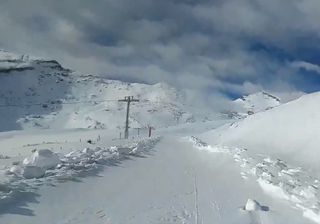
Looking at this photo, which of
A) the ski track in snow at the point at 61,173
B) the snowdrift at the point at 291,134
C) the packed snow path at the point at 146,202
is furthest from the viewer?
the snowdrift at the point at 291,134

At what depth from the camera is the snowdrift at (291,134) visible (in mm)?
31253

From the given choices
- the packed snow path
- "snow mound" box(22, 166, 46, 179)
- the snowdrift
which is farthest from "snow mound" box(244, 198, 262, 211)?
the snowdrift

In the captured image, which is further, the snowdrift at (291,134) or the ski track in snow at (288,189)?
the snowdrift at (291,134)

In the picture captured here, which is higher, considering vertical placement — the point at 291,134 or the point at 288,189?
the point at 291,134

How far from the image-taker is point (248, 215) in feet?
35.2

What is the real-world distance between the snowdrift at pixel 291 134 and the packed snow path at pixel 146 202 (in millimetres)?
12177

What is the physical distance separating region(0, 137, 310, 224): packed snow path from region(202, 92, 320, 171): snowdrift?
1218cm

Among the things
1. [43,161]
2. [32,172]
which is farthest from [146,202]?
[43,161]

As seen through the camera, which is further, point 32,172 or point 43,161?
point 43,161

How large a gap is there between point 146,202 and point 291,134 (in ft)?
101

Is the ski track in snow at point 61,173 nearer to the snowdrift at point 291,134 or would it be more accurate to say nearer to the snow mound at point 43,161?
the snow mound at point 43,161

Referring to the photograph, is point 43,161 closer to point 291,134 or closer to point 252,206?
point 252,206

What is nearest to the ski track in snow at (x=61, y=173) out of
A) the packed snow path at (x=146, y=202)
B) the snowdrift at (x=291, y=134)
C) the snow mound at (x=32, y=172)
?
the snow mound at (x=32, y=172)

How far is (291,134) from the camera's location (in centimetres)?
3938
